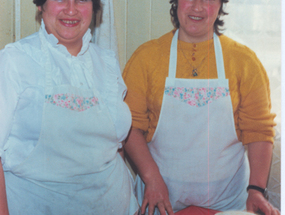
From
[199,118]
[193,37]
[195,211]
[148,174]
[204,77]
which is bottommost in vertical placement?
[195,211]

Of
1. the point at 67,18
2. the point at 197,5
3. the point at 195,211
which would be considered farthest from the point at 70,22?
the point at 195,211

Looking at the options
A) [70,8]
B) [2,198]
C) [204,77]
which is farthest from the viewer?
[204,77]

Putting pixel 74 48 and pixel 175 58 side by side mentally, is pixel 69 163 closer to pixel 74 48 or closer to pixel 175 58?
pixel 74 48

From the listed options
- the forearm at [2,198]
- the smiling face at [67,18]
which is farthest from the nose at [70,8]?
the forearm at [2,198]

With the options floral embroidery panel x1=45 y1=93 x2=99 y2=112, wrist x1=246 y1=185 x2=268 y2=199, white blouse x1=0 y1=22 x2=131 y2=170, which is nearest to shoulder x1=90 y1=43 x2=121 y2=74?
white blouse x1=0 y1=22 x2=131 y2=170

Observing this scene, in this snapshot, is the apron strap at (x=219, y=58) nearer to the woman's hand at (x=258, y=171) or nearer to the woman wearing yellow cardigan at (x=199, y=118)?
the woman wearing yellow cardigan at (x=199, y=118)

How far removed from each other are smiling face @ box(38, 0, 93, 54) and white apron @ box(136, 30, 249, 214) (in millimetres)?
291

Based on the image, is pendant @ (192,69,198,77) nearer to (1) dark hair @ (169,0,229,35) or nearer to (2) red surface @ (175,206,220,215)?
(1) dark hair @ (169,0,229,35)

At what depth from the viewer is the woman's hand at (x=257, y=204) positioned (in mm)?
837

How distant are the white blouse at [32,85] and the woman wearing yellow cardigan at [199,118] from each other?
91 millimetres

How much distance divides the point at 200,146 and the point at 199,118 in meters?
0.09

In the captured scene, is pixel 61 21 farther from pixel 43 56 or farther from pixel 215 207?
pixel 215 207

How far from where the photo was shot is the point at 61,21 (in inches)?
30.4

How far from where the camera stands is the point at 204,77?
0.87m
